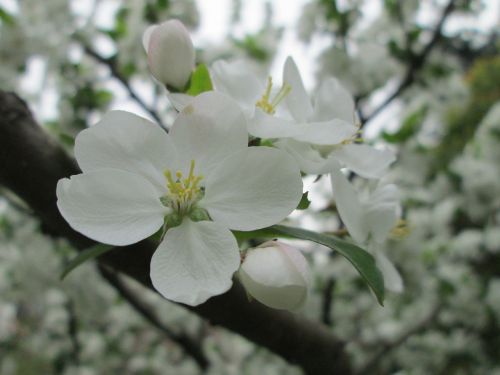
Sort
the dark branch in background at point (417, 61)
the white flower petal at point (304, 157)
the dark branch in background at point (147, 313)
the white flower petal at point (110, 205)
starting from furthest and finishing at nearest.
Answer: the dark branch in background at point (417, 61) → the dark branch in background at point (147, 313) → the white flower petal at point (304, 157) → the white flower petal at point (110, 205)

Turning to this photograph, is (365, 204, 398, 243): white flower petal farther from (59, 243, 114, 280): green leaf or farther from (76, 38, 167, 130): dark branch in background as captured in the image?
(76, 38, 167, 130): dark branch in background

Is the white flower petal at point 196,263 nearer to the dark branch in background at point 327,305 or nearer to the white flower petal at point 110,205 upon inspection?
the white flower petal at point 110,205

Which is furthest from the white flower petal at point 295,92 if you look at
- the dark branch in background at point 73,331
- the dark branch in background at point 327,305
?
the dark branch in background at point 73,331

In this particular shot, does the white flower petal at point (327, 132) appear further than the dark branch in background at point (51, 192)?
No

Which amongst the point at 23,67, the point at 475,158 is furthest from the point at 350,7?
the point at 23,67

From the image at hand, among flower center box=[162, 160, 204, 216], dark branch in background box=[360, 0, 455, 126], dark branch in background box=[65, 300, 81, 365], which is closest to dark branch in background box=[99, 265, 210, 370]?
flower center box=[162, 160, 204, 216]

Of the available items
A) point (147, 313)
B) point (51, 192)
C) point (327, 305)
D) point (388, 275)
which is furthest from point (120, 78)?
point (388, 275)

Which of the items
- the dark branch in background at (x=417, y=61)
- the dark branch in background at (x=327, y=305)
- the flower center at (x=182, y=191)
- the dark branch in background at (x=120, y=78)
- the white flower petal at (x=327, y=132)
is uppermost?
the white flower petal at (x=327, y=132)
